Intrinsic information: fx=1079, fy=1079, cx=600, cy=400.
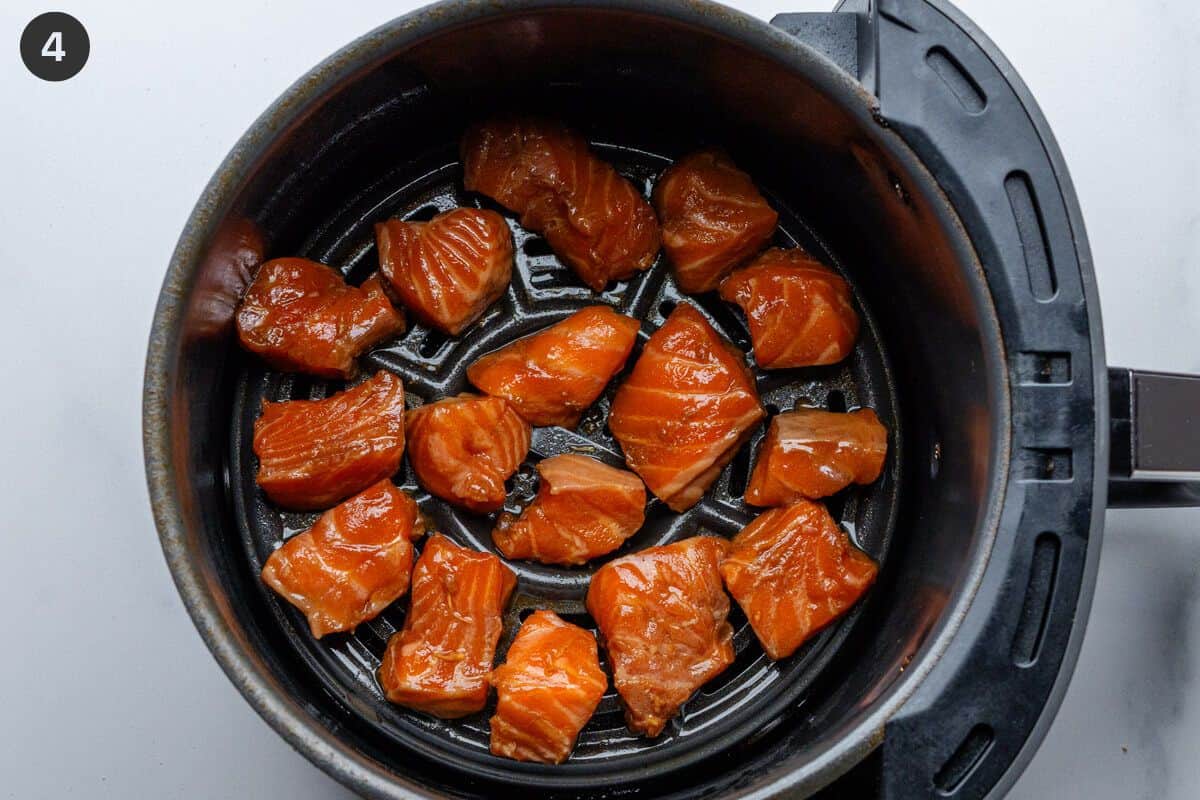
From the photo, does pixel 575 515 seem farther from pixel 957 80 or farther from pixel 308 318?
pixel 957 80

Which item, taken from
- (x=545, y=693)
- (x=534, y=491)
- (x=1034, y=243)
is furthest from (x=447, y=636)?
(x=1034, y=243)

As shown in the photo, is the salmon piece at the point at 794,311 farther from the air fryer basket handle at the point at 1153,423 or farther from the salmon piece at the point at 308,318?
the salmon piece at the point at 308,318

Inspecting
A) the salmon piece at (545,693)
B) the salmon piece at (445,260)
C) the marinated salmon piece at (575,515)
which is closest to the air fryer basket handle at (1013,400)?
the salmon piece at (545,693)

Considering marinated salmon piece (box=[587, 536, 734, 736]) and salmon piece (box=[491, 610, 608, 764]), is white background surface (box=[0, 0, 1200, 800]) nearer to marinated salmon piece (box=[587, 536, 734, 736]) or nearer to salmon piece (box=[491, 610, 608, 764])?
salmon piece (box=[491, 610, 608, 764])

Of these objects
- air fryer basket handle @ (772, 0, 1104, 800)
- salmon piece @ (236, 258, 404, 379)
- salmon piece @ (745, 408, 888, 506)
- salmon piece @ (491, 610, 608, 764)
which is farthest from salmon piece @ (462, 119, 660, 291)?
salmon piece @ (491, 610, 608, 764)

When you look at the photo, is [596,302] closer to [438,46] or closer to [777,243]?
[777,243]

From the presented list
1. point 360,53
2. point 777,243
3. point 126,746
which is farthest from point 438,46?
point 126,746
